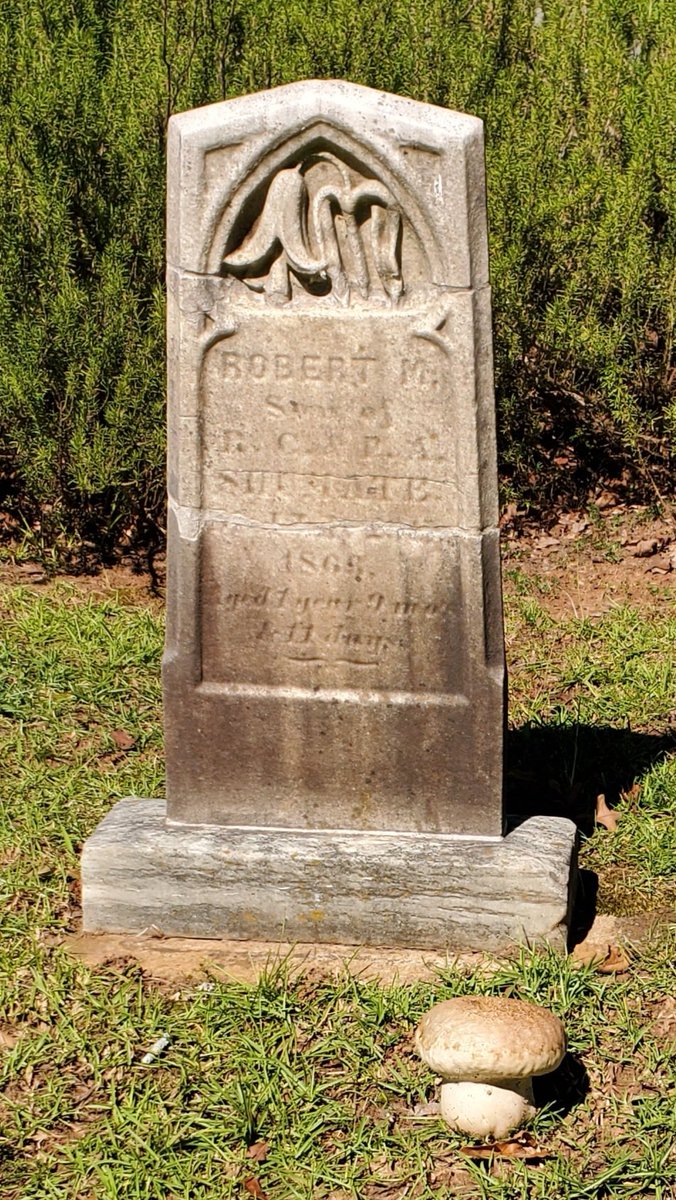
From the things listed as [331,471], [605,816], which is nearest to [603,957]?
[605,816]

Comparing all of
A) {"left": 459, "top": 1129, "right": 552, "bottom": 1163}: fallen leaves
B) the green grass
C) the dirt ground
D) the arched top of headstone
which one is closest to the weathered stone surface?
the arched top of headstone

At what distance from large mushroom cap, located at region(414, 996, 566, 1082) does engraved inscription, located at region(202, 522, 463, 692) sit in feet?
3.00

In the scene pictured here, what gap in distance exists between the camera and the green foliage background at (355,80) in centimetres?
575

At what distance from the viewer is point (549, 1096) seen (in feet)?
11.2

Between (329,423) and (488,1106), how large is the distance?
158cm

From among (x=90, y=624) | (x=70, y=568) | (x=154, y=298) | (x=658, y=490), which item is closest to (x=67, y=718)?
(x=90, y=624)

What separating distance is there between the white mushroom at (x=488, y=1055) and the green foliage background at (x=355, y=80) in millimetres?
3166

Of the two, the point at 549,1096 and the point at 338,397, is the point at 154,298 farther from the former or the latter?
the point at 549,1096

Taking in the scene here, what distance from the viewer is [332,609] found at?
3.79 meters

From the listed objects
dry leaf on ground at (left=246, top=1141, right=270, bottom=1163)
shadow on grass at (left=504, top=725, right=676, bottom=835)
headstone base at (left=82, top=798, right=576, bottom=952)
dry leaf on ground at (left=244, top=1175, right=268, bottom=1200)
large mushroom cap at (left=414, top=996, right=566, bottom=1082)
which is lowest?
dry leaf on ground at (left=244, top=1175, right=268, bottom=1200)

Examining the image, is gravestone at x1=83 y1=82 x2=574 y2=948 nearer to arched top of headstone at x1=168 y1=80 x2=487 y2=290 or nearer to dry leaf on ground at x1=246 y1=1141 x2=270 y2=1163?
arched top of headstone at x1=168 y1=80 x2=487 y2=290

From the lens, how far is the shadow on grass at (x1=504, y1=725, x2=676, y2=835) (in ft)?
14.7

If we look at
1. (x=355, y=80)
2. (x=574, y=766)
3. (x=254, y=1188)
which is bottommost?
(x=254, y=1188)

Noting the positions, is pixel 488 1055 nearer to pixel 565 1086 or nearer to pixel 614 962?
pixel 565 1086
